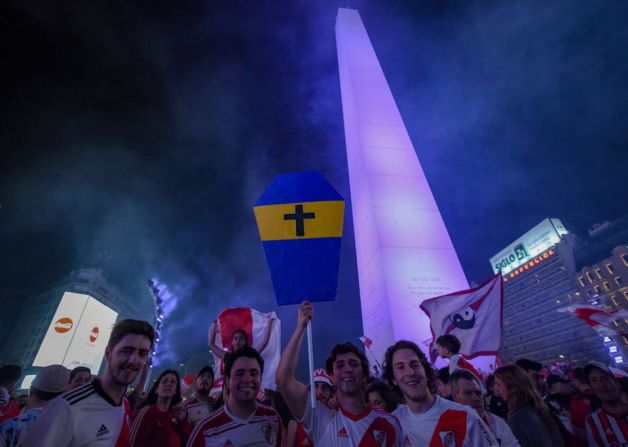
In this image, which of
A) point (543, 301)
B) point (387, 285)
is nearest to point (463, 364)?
point (387, 285)

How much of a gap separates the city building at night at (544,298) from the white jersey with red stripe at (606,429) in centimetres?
8310

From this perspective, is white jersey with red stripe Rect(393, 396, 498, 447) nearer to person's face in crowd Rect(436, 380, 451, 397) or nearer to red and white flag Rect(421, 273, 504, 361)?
person's face in crowd Rect(436, 380, 451, 397)

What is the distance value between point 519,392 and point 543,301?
112 m

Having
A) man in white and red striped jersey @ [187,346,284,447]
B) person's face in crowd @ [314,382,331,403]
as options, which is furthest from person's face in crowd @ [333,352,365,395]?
person's face in crowd @ [314,382,331,403]

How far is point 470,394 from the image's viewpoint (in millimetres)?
3098

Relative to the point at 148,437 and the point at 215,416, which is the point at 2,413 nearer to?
the point at 148,437

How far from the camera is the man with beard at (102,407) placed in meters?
1.81

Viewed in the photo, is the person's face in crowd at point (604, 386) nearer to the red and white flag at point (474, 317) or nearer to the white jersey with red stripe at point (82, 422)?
the red and white flag at point (474, 317)

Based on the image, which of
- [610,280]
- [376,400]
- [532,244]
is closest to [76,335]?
[376,400]

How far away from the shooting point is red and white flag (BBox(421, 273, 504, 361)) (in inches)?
268

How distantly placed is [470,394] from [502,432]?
1.30 feet

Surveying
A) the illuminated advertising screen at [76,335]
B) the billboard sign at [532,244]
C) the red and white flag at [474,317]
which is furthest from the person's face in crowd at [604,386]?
the billboard sign at [532,244]

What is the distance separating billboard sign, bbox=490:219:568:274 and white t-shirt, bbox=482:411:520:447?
293ft

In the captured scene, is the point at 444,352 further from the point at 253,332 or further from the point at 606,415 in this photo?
the point at 253,332
